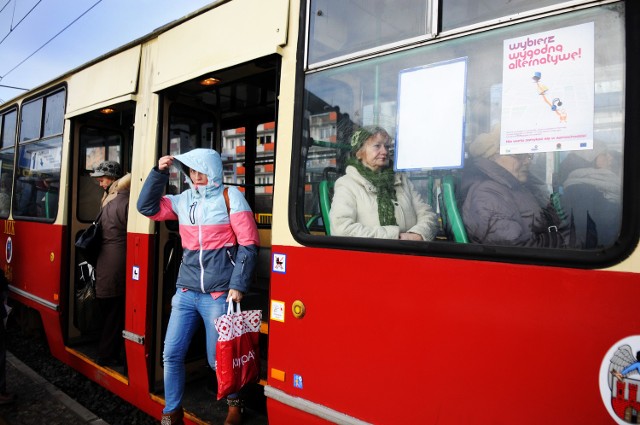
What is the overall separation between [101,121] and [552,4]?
443cm

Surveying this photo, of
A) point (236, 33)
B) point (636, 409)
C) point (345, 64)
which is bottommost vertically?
point (636, 409)

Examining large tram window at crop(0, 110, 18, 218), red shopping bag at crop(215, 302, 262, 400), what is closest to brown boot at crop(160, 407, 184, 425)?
red shopping bag at crop(215, 302, 262, 400)

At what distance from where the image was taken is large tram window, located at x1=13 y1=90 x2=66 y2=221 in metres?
4.50

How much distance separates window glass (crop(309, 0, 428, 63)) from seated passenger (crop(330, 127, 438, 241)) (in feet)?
1.33

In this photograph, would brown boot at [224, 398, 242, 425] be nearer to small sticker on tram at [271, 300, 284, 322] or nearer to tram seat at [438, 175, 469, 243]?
small sticker on tram at [271, 300, 284, 322]

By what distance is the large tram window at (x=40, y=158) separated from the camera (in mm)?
4500

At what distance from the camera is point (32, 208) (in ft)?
16.4

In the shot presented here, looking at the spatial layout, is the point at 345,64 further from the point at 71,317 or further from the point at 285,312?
the point at 71,317

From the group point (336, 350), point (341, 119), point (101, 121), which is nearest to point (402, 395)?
point (336, 350)

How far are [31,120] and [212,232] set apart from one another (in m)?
3.84

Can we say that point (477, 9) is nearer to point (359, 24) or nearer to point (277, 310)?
point (359, 24)

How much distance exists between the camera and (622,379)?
52.5 inches

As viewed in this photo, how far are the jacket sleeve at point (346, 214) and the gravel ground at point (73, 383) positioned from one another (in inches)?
99.8

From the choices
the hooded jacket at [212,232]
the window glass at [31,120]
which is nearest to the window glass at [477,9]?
the hooded jacket at [212,232]
